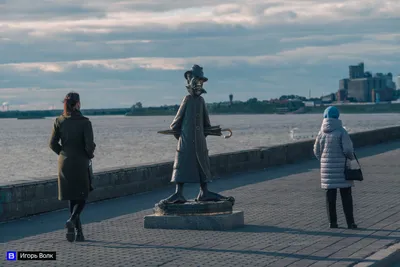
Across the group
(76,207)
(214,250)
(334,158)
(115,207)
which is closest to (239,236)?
(214,250)

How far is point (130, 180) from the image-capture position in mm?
17656

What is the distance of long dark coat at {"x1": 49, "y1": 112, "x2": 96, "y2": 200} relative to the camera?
1156cm

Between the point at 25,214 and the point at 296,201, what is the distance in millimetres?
4516

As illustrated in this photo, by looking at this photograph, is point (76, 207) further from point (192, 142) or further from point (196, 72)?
point (196, 72)

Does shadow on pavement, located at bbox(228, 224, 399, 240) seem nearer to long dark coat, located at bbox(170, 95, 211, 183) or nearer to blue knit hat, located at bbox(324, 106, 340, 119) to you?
long dark coat, located at bbox(170, 95, 211, 183)

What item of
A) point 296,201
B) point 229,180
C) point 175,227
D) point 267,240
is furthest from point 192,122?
point 229,180

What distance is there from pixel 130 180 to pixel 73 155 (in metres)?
6.11

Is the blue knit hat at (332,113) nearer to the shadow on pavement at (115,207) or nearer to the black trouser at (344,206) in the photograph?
the black trouser at (344,206)

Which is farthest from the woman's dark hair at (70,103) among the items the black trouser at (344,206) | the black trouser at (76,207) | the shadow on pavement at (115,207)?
the black trouser at (344,206)

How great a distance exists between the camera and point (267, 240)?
37.8 feet

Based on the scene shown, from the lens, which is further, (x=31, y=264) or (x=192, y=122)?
(x=192, y=122)

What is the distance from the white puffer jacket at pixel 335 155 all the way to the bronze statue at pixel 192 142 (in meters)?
1.35

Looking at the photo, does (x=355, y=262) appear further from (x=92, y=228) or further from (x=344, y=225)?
(x=92, y=228)

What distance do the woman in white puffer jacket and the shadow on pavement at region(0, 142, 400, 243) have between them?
1.05 meters
